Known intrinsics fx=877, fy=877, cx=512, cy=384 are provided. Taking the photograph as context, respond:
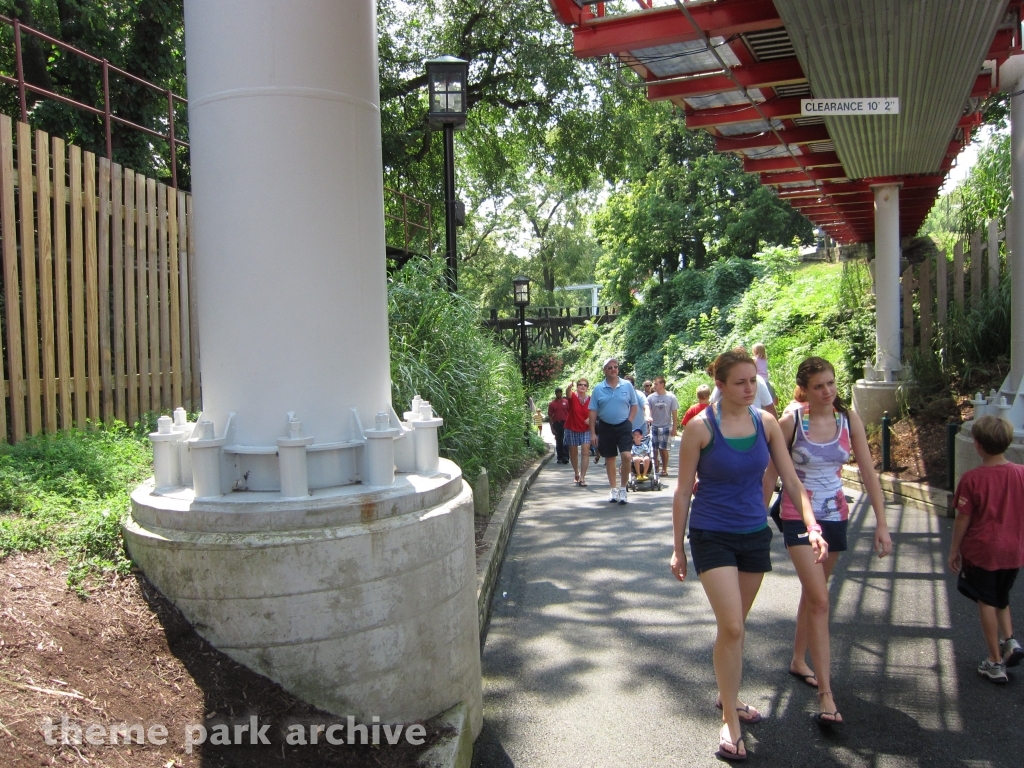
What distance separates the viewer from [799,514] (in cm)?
434

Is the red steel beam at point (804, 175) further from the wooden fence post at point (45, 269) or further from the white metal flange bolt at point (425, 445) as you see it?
the white metal flange bolt at point (425, 445)

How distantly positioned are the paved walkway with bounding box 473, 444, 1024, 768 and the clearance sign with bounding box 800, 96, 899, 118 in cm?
375

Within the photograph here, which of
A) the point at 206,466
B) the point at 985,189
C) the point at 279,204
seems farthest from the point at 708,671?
the point at 985,189

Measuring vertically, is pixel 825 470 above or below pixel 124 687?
above

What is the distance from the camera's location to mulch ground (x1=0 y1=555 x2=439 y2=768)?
2.71 m

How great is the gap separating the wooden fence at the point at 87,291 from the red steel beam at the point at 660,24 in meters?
3.43

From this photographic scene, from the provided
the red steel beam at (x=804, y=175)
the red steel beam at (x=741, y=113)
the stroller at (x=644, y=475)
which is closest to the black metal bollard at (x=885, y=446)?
the stroller at (x=644, y=475)

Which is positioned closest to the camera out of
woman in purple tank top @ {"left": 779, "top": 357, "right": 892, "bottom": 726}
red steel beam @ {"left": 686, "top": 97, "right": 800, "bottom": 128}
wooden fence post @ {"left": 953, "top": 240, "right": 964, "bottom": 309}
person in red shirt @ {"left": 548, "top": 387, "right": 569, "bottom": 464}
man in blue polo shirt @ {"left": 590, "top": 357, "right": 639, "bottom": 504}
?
woman in purple tank top @ {"left": 779, "top": 357, "right": 892, "bottom": 726}

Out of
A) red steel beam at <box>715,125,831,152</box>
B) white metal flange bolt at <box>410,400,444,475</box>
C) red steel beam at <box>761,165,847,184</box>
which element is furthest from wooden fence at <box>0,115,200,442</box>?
red steel beam at <box>761,165,847,184</box>

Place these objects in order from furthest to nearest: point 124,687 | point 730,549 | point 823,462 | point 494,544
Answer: point 494,544 → point 823,462 → point 730,549 → point 124,687

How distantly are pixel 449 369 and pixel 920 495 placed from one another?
16.7ft

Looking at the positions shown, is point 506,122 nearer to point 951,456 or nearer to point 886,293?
point 886,293

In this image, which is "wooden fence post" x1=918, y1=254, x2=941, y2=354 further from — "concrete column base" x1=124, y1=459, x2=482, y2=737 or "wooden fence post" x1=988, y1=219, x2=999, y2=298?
"concrete column base" x1=124, y1=459, x2=482, y2=737

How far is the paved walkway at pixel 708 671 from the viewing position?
396 centimetres
